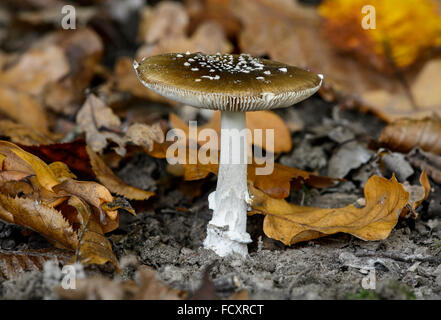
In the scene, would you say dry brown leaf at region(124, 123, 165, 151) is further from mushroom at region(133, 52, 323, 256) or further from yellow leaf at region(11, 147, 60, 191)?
yellow leaf at region(11, 147, 60, 191)

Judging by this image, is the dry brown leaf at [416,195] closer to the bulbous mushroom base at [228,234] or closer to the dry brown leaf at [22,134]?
the bulbous mushroom base at [228,234]

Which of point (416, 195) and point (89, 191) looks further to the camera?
point (416, 195)

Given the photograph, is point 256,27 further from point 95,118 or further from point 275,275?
point 275,275

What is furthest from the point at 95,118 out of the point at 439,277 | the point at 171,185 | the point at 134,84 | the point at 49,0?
the point at 49,0

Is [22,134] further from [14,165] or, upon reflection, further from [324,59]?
[324,59]

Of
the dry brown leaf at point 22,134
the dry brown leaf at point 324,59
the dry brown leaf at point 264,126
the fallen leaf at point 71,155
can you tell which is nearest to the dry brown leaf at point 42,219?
the fallen leaf at point 71,155

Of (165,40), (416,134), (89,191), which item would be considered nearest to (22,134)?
(89,191)

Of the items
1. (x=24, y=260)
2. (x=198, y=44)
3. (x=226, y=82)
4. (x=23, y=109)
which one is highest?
(x=198, y=44)

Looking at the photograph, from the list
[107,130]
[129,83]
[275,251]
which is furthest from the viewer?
[129,83]
